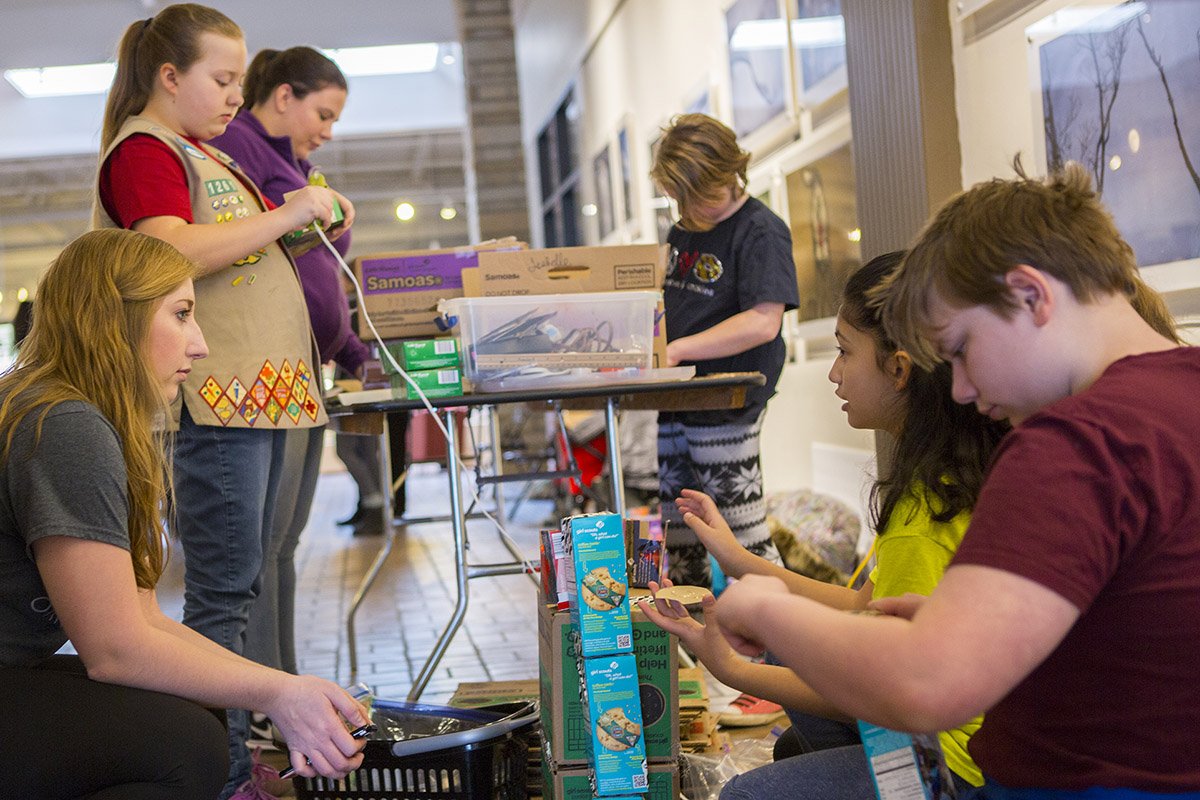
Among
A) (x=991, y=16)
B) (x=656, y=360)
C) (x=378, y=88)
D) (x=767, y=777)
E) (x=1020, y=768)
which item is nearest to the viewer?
(x=1020, y=768)

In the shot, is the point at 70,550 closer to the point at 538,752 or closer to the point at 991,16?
the point at 538,752

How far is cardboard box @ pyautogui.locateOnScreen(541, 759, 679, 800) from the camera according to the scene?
1878 mm

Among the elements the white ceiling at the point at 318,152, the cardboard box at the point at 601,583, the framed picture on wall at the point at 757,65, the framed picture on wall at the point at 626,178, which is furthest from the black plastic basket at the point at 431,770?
the white ceiling at the point at 318,152

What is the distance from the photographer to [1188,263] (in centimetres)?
251

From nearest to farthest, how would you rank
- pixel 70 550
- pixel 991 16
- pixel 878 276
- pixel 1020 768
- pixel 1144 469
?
pixel 1144 469 → pixel 1020 768 → pixel 70 550 → pixel 878 276 → pixel 991 16

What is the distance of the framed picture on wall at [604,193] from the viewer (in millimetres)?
8758

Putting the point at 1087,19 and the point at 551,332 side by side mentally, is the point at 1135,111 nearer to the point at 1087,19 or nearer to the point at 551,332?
the point at 1087,19

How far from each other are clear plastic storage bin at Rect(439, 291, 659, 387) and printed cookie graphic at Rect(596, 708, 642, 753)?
94 centimetres

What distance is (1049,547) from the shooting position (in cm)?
87

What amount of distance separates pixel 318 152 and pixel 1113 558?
1471cm

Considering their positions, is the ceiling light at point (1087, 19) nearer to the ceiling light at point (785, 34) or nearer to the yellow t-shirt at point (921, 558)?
the ceiling light at point (785, 34)

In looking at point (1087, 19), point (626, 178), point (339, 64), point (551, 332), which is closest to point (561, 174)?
point (339, 64)

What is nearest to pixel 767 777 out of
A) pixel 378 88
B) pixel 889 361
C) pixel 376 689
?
pixel 889 361

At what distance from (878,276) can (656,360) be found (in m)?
1.06
